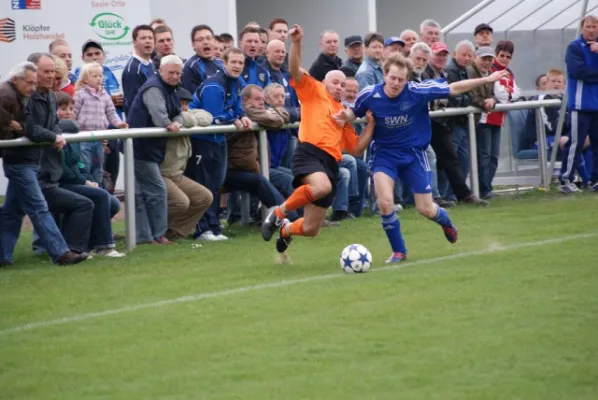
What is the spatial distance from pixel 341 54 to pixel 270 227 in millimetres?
11101

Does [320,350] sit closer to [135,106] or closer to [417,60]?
[135,106]

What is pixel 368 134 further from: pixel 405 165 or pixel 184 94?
pixel 184 94

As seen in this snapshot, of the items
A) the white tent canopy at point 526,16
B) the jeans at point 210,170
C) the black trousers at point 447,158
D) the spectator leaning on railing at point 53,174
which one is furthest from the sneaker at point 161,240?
the white tent canopy at point 526,16

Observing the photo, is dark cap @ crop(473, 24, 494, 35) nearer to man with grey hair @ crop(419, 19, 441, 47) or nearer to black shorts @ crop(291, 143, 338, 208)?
man with grey hair @ crop(419, 19, 441, 47)

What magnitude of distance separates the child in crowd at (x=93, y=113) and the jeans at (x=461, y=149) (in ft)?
15.4

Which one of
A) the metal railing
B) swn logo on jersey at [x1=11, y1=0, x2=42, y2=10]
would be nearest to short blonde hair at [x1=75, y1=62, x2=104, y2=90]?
the metal railing

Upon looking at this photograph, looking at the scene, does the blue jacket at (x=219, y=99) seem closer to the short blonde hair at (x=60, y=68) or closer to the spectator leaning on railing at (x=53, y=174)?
the short blonde hair at (x=60, y=68)

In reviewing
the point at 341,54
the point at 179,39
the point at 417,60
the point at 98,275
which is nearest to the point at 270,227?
the point at 98,275

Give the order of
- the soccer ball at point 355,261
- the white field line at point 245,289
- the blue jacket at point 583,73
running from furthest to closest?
the blue jacket at point 583,73, the soccer ball at point 355,261, the white field line at point 245,289

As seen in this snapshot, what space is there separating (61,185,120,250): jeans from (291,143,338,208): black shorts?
1896 millimetres

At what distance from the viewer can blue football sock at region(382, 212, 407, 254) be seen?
10953 millimetres

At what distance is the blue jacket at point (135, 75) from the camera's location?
1363cm

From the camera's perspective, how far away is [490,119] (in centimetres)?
1645

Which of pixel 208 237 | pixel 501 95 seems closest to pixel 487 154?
pixel 501 95
